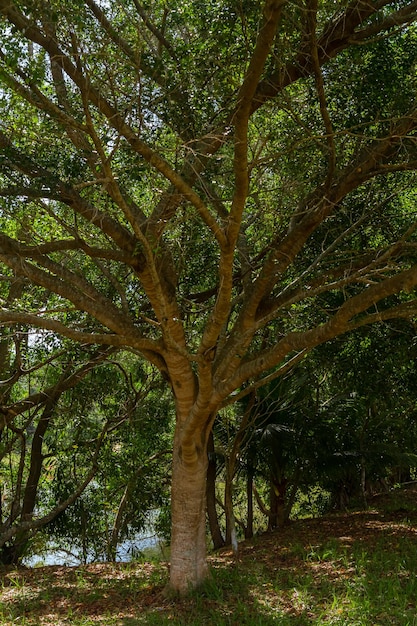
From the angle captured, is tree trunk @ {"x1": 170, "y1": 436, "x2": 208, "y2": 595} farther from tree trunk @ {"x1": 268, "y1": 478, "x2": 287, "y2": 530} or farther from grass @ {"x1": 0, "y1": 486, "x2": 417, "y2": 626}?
tree trunk @ {"x1": 268, "y1": 478, "x2": 287, "y2": 530}

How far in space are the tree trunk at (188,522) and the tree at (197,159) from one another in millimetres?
15

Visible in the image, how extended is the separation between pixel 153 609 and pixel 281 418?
4.23 metres

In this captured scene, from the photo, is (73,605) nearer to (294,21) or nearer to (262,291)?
(262,291)

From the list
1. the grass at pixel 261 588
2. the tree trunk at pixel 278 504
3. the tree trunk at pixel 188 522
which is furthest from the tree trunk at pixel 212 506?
the tree trunk at pixel 188 522

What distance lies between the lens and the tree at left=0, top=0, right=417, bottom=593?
537cm

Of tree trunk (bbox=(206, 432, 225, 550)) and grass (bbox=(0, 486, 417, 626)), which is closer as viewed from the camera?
grass (bbox=(0, 486, 417, 626))

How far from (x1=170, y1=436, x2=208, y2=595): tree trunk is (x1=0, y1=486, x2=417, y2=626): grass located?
0.20 m

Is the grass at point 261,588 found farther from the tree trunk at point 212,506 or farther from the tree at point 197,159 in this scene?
the tree trunk at point 212,506

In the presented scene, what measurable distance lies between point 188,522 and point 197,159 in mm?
3393

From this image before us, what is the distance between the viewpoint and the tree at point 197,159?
537 centimetres

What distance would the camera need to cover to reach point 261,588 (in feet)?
20.1

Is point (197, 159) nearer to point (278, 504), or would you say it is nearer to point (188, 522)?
point (188, 522)

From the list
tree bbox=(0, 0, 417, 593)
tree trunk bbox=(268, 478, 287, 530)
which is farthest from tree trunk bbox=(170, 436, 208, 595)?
tree trunk bbox=(268, 478, 287, 530)

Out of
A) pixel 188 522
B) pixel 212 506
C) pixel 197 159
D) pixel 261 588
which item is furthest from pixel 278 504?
pixel 197 159
